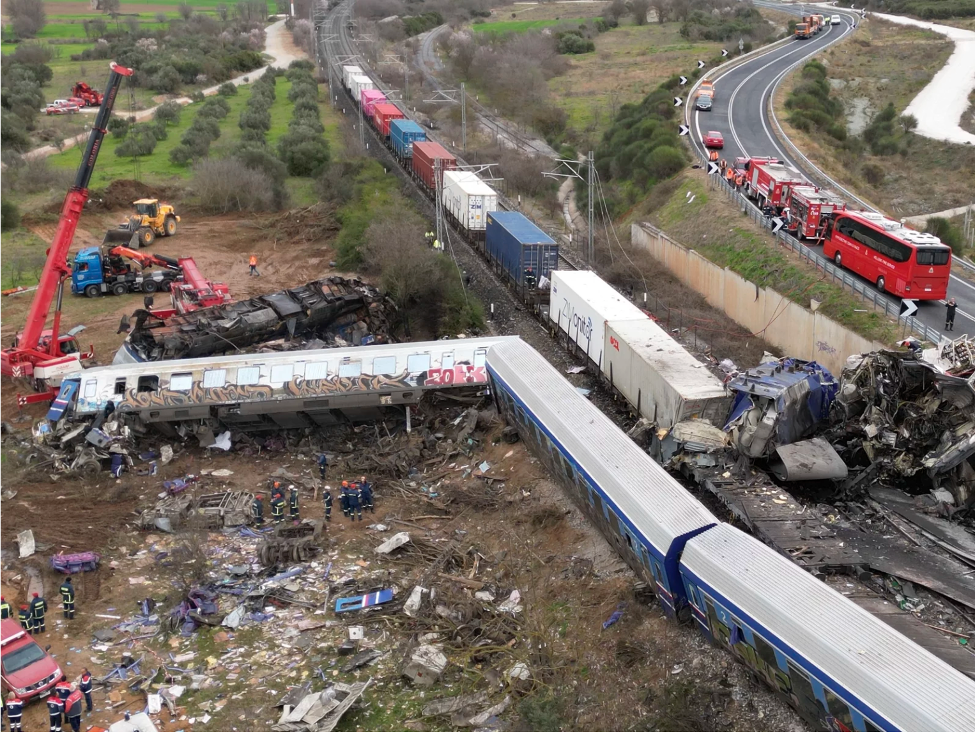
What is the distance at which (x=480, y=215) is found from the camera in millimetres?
39562

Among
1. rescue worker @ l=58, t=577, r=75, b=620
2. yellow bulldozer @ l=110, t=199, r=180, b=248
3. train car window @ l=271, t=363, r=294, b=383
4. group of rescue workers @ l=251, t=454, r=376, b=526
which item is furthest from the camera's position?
yellow bulldozer @ l=110, t=199, r=180, b=248

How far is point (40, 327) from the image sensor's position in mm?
27375

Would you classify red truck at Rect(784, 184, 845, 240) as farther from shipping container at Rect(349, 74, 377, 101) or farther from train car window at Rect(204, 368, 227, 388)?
shipping container at Rect(349, 74, 377, 101)

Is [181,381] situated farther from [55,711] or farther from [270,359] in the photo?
[55,711]

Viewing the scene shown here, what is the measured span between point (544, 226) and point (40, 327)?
24638mm

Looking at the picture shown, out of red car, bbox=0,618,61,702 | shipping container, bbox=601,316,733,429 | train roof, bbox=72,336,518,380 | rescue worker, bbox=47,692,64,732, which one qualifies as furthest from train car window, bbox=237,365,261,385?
rescue worker, bbox=47,692,64,732

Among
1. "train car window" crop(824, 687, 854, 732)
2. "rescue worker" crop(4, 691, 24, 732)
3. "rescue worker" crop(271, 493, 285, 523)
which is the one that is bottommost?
"rescue worker" crop(271, 493, 285, 523)

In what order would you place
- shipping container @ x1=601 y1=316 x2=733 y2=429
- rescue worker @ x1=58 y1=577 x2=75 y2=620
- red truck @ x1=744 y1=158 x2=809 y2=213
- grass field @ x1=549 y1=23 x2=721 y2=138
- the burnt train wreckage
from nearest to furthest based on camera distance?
rescue worker @ x1=58 y1=577 x2=75 y2=620, shipping container @ x1=601 y1=316 x2=733 y2=429, the burnt train wreckage, red truck @ x1=744 y1=158 x2=809 y2=213, grass field @ x1=549 y1=23 x2=721 y2=138

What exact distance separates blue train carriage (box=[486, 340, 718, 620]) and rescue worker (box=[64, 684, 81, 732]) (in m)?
9.49

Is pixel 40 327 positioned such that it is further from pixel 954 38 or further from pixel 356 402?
pixel 954 38

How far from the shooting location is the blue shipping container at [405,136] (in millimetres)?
51906

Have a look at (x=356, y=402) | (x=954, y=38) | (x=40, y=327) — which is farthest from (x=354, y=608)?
(x=954, y=38)

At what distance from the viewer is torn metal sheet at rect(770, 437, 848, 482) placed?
1686cm

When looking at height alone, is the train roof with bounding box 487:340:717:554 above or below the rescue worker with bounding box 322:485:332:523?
above
